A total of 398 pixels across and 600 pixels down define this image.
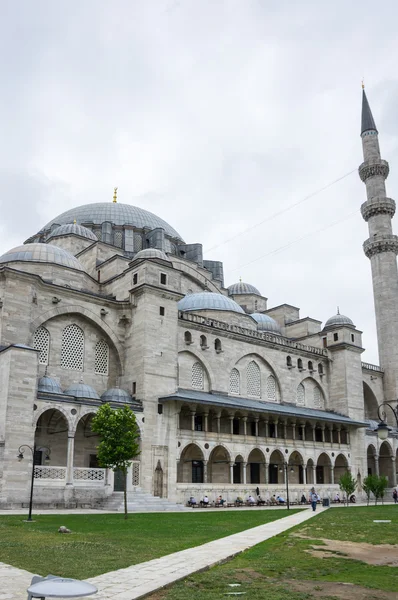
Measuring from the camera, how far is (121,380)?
100 feet

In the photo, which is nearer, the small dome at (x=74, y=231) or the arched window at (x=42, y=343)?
the arched window at (x=42, y=343)

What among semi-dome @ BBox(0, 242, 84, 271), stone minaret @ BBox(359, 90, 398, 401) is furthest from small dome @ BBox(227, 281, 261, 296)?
semi-dome @ BBox(0, 242, 84, 271)

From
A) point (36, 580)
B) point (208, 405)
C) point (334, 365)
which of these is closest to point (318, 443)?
point (334, 365)

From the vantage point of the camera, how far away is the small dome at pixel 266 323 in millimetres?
45781

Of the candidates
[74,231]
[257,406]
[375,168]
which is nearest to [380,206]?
[375,168]

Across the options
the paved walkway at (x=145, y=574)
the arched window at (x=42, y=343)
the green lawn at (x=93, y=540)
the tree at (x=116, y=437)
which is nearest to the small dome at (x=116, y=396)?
the arched window at (x=42, y=343)

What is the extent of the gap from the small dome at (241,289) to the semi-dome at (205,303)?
11.1 meters

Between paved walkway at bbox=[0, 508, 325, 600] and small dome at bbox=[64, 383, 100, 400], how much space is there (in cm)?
1593

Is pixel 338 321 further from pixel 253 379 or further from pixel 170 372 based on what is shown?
pixel 170 372

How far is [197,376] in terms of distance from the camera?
3425 centimetres

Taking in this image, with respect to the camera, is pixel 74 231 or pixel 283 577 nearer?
pixel 283 577

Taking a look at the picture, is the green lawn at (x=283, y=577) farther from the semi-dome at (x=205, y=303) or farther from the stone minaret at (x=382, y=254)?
the stone minaret at (x=382, y=254)

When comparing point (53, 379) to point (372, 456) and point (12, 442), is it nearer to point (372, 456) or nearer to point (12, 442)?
point (12, 442)

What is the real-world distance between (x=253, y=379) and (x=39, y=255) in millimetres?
15539
